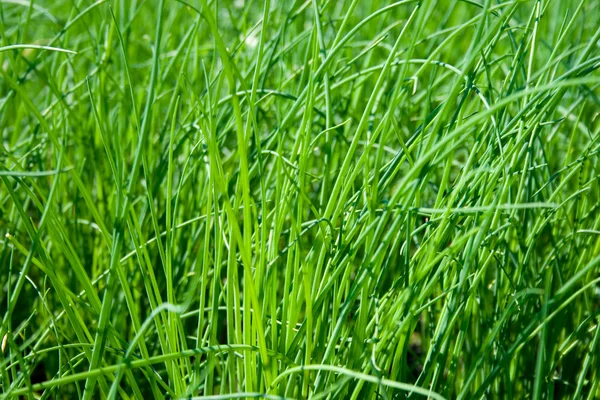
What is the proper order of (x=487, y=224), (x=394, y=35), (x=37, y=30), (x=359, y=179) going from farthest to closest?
(x=37, y=30)
(x=394, y=35)
(x=359, y=179)
(x=487, y=224)

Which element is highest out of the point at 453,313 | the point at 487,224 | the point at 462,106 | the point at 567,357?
the point at 462,106

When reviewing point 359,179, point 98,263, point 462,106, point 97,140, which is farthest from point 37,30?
point 462,106

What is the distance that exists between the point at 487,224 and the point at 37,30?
1.99 meters

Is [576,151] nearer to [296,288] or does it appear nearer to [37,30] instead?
[296,288]

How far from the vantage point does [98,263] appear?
1.21 m

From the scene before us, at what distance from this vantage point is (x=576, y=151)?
146 centimetres

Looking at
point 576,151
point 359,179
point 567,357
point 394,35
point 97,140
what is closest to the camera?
point 567,357

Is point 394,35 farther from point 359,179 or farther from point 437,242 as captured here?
point 437,242

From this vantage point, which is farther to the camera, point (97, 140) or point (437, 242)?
point (97, 140)

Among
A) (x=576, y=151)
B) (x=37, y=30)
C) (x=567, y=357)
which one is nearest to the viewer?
(x=567, y=357)

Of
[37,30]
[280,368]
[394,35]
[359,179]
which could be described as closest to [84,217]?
[359,179]

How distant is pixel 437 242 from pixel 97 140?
76 centimetres

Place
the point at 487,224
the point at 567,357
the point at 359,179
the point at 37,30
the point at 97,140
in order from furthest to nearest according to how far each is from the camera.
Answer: the point at 37,30 < the point at 97,140 < the point at 359,179 < the point at 567,357 < the point at 487,224

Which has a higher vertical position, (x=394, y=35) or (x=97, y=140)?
(x=394, y=35)
